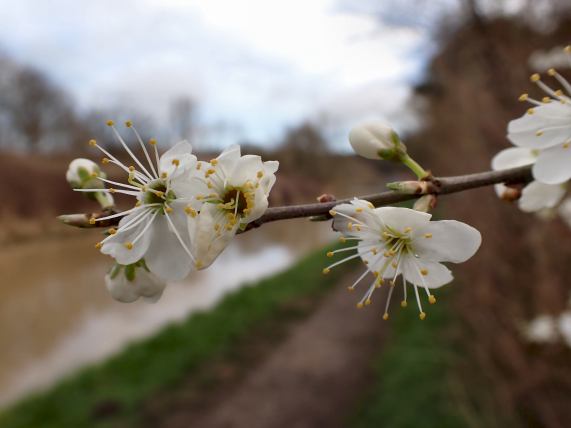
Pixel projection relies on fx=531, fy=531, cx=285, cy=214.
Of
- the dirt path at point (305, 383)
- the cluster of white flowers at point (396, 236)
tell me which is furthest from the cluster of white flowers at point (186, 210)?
the dirt path at point (305, 383)

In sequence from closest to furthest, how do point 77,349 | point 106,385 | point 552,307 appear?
point 552,307
point 106,385
point 77,349

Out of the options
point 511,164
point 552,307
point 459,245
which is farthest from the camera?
point 552,307

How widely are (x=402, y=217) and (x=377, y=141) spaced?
5.7 inches

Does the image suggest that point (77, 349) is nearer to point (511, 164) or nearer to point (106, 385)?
point (106, 385)

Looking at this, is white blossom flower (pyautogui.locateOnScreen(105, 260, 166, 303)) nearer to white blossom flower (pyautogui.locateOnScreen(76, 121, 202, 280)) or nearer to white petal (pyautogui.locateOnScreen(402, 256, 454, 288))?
white blossom flower (pyautogui.locateOnScreen(76, 121, 202, 280))

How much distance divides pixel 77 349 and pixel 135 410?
2255 mm

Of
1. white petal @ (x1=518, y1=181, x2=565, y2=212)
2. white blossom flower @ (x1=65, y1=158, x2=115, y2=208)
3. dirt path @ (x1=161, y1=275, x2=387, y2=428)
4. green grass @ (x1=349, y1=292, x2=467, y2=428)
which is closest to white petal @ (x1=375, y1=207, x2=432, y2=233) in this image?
white petal @ (x1=518, y1=181, x2=565, y2=212)

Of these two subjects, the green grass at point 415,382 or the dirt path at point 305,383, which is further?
the dirt path at point 305,383

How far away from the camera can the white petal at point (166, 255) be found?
0.62 m

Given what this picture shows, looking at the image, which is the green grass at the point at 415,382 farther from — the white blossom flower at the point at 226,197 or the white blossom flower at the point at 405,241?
the white blossom flower at the point at 226,197

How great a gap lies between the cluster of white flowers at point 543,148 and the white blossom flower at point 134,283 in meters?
0.51

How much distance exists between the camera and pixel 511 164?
0.80 metres

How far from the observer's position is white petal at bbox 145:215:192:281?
621 mm

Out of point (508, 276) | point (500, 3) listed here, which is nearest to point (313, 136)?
point (500, 3)
